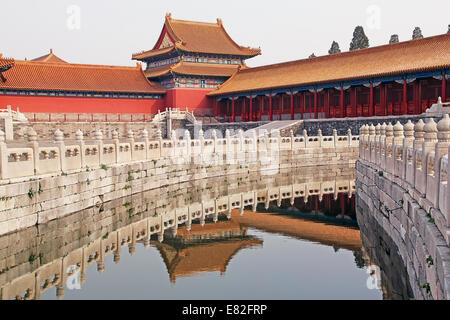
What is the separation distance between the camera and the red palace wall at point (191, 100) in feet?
144

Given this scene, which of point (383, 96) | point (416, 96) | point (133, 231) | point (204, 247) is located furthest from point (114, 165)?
point (383, 96)

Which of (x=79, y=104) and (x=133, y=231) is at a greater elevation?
(x=79, y=104)

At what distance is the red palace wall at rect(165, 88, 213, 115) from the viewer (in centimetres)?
4403

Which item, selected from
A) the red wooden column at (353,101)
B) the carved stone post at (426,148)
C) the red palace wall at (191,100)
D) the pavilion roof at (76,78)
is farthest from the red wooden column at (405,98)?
the carved stone post at (426,148)

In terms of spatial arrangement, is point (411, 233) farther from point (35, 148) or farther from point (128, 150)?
point (128, 150)

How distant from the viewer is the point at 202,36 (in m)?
48.9

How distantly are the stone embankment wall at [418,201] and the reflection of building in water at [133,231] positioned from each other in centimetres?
171

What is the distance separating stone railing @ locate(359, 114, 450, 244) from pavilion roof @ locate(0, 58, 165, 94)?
2986 centimetres

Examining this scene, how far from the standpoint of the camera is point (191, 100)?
4497 centimetres

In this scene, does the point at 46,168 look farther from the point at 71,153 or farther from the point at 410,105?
the point at 410,105

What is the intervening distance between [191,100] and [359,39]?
2248cm

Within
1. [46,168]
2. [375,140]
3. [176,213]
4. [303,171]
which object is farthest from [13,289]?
[303,171]

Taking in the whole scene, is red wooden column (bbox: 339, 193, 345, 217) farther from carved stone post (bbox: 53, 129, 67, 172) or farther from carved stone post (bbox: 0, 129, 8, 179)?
carved stone post (bbox: 0, 129, 8, 179)

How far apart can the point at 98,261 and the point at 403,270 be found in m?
6.51
